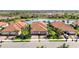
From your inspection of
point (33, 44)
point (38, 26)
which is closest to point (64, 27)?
point (38, 26)

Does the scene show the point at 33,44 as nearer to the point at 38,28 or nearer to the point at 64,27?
the point at 38,28

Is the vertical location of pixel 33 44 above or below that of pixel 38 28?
below

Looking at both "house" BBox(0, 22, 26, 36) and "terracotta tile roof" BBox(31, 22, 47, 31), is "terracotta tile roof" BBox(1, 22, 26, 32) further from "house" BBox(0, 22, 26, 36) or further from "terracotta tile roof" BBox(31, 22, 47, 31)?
"terracotta tile roof" BBox(31, 22, 47, 31)

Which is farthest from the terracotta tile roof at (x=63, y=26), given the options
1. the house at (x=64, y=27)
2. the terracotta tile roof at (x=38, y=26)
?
the terracotta tile roof at (x=38, y=26)

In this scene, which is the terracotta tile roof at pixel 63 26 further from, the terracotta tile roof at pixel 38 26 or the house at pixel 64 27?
Answer: the terracotta tile roof at pixel 38 26

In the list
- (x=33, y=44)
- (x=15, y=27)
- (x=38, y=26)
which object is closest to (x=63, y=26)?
(x=38, y=26)

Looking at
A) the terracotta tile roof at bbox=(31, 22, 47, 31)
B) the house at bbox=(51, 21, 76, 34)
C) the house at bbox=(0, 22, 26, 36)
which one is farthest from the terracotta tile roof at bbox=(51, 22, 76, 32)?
the house at bbox=(0, 22, 26, 36)
